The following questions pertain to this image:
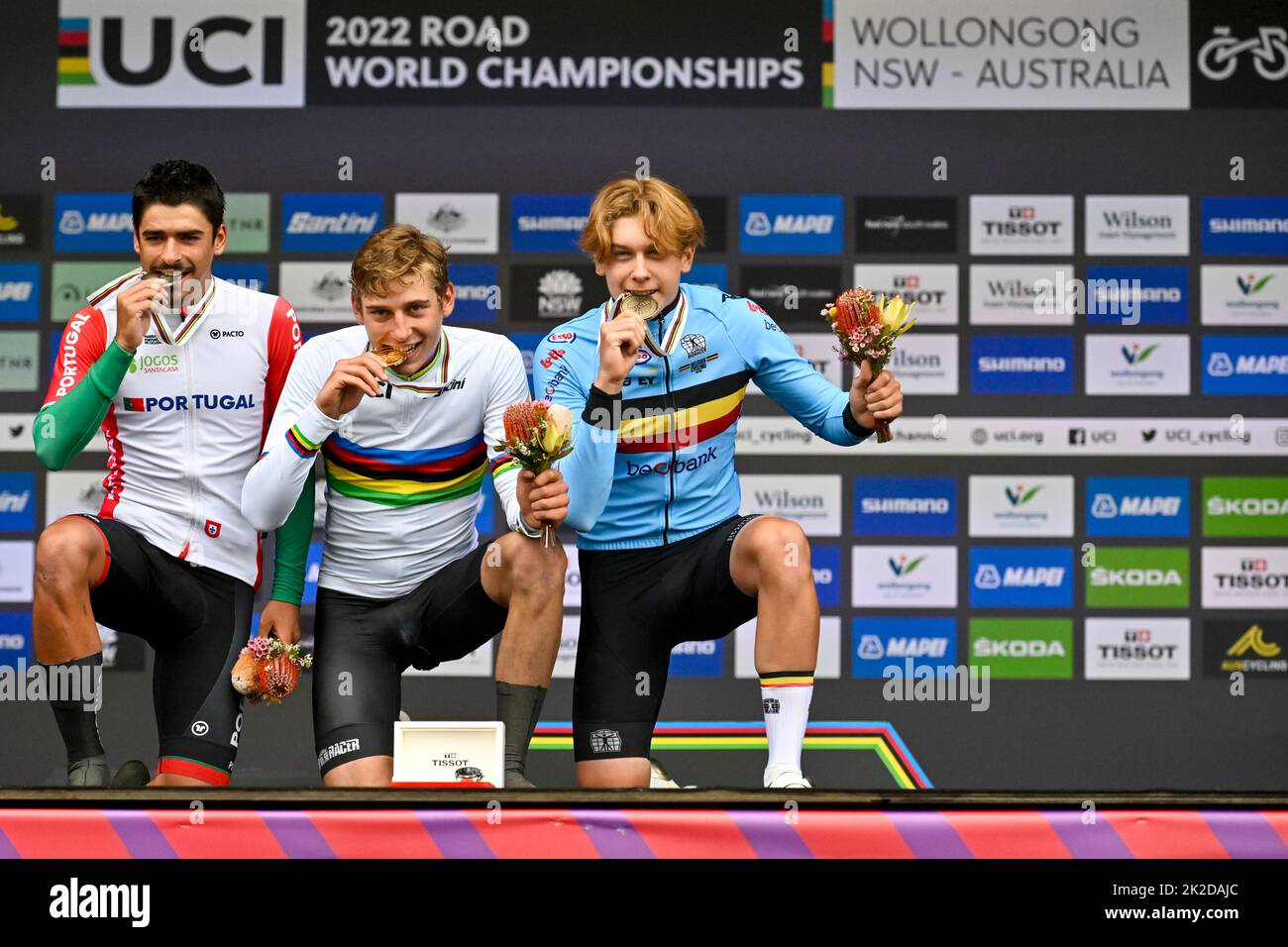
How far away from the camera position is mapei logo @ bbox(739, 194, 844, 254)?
15.6 feet

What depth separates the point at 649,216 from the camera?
2816 millimetres

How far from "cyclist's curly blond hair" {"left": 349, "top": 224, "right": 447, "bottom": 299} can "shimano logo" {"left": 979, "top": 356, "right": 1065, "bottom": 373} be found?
95.6 inches

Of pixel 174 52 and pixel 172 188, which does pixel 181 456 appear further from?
pixel 174 52

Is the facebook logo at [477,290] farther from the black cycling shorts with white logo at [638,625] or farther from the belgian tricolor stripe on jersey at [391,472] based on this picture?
the black cycling shorts with white logo at [638,625]

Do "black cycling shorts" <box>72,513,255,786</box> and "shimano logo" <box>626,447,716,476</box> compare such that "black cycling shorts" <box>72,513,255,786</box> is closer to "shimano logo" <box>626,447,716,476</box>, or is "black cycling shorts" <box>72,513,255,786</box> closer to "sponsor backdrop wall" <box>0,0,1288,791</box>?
"shimano logo" <box>626,447,716,476</box>

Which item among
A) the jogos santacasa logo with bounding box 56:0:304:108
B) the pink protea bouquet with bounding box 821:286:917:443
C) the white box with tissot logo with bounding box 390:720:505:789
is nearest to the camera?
the white box with tissot logo with bounding box 390:720:505:789

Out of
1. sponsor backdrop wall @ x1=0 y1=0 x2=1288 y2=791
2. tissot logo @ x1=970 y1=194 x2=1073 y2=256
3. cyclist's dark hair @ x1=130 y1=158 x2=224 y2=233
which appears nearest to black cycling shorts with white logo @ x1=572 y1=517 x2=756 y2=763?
cyclist's dark hair @ x1=130 y1=158 x2=224 y2=233

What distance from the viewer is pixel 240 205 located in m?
4.76

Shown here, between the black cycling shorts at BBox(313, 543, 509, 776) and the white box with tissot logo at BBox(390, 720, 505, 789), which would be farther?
the black cycling shorts at BBox(313, 543, 509, 776)

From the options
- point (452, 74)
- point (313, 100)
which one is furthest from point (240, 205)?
point (452, 74)

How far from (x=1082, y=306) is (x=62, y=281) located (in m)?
3.42

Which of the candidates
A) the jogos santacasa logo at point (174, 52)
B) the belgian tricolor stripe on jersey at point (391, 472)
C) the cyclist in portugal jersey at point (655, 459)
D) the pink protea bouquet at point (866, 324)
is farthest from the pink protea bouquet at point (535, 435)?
the jogos santacasa logo at point (174, 52)

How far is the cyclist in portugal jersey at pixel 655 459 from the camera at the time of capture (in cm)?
281
